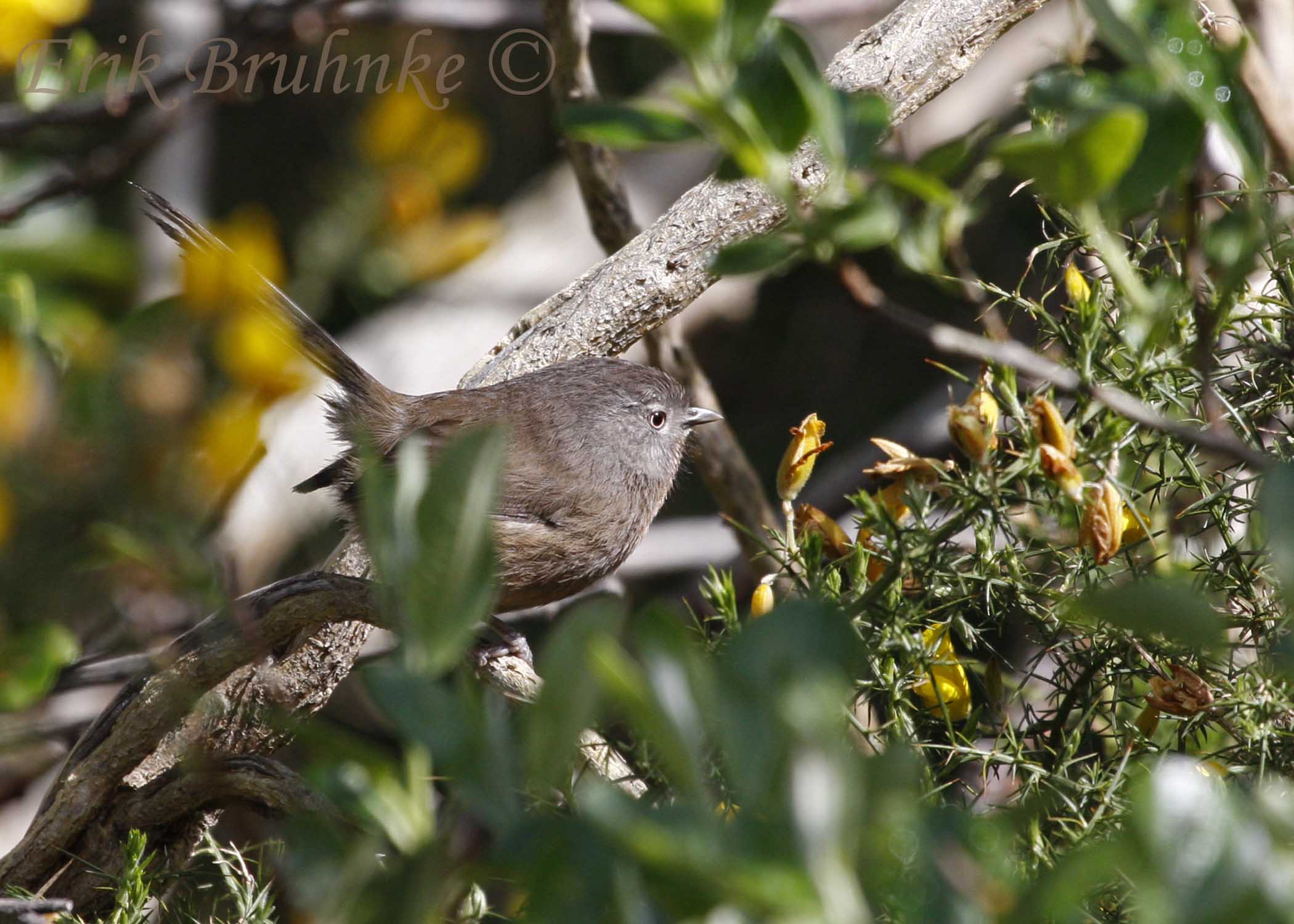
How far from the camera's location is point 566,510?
341 cm

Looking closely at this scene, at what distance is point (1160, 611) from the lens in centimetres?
78

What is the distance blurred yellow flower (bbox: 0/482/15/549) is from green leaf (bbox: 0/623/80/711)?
0.22m

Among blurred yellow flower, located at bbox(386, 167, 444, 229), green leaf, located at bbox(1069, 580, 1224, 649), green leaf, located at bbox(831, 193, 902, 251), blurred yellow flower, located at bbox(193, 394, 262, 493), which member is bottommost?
green leaf, located at bbox(1069, 580, 1224, 649)

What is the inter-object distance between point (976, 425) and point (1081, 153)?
640 mm

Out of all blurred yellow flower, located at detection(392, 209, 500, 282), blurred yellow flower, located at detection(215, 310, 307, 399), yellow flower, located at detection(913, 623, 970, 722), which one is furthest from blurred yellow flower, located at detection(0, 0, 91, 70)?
yellow flower, located at detection(913, 623, 970, 722)

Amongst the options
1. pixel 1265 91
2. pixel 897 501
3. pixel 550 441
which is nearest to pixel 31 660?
pixel 897 501

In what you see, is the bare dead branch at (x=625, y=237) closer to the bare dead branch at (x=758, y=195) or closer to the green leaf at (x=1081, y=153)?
the bare dead branch at (x=758, y=195)

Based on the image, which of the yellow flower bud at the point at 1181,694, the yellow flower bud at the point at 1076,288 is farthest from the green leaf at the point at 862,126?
the yellow flower bud at the point at 1181,694

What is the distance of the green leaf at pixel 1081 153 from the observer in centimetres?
83

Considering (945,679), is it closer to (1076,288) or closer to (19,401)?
(1076,288)

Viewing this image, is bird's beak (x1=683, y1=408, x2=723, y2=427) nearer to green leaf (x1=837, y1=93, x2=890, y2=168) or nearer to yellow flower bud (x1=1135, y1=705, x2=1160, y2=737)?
yellow flower bud (x1=1135, y1=705, x2=1160, y2=737)

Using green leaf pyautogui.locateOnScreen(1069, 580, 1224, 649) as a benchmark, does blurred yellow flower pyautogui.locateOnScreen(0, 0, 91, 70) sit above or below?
above

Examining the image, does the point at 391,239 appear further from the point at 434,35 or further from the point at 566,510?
the point at 434,35

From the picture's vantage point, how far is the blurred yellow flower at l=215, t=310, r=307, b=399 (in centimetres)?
126
